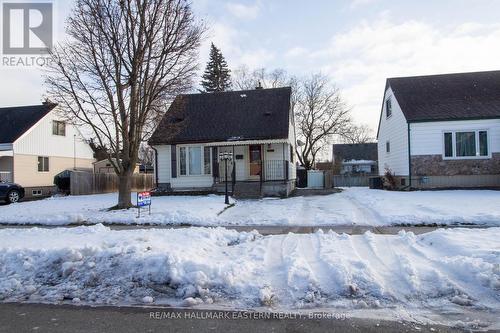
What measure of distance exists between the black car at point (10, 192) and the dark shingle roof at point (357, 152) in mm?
46442

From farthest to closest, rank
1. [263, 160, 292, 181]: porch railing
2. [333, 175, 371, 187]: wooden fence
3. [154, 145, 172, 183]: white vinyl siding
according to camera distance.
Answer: [333, 175, 371, 187]: wooden fence, [154, 145, 172, 183]: white vinyl siding, [263, 160, 292, 181]: porch railing

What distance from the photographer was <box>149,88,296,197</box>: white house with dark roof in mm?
20688

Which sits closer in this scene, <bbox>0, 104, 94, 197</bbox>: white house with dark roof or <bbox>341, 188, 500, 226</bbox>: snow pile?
<bbox>341, 188, 500, 226</bbox>: snow pile

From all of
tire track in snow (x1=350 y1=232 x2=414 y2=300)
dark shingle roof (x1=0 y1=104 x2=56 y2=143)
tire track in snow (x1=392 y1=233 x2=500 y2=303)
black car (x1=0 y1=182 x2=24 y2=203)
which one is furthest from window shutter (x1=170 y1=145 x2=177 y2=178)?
tire track in snow (x1=392 y1=233 x2=500 y2=303)

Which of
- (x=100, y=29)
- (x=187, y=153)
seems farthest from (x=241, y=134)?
(x=100, y=29)

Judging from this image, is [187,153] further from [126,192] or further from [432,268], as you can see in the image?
[432,268]

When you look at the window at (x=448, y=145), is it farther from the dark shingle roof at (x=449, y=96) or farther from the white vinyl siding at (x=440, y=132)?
the dark shingle roof at (x=449, y=96)

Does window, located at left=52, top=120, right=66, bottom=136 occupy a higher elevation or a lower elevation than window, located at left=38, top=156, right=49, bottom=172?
higher

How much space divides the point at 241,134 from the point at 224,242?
13736mm

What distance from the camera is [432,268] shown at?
600cm

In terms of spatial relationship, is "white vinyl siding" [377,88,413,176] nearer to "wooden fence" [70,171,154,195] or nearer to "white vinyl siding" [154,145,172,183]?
"white vinyl siding" [154,145,172,183]

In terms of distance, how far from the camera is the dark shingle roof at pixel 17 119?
2638 cm

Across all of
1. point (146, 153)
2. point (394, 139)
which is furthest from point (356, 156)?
point (394, 139)

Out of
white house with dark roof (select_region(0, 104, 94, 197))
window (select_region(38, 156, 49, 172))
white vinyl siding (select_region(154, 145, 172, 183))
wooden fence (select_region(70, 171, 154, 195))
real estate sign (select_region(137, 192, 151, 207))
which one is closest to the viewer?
real estate sign (select_region(137, 192, 151, 207))
